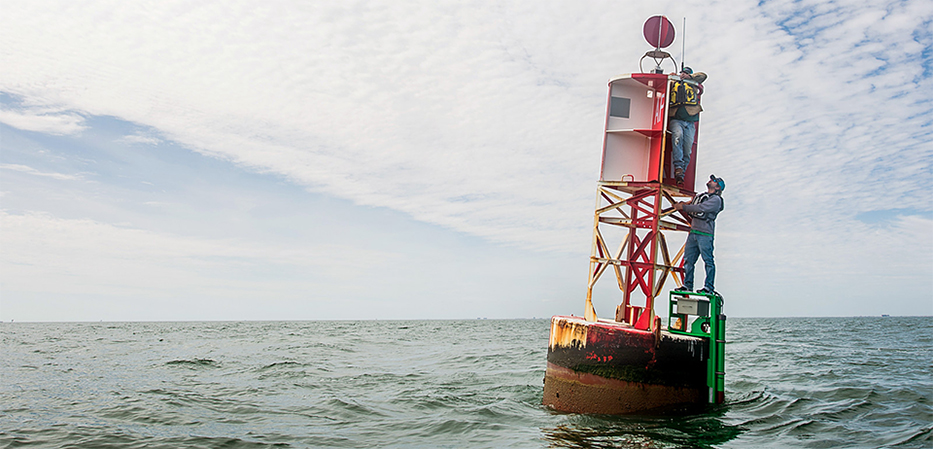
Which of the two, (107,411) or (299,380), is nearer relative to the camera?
(107,411)

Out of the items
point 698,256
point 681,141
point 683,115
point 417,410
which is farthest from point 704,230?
point 417,410

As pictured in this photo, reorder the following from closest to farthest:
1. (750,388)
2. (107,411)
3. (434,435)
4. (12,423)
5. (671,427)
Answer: (671,427) → (434,435) → (12,423) → (107,411) → (750,388)

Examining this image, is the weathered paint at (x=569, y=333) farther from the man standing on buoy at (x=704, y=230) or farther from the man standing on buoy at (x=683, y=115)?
the man standing on buoy at (x=683, y=115)

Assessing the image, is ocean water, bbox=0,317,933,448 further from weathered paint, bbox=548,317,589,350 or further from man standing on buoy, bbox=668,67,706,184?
man standing on buoy, bbox=668,67,706,184

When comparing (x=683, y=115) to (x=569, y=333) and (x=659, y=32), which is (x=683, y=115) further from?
(x=569, y=333)

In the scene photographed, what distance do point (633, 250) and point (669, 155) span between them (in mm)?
2011

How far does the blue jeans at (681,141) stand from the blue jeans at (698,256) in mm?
1470

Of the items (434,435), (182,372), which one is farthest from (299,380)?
(434,435)

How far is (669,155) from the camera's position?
37.7 feet

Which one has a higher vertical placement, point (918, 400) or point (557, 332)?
point (557, 332)

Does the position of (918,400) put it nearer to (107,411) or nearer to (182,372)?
(107,411)

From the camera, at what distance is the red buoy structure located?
936 centimetres

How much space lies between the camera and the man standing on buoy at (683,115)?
10938 millimetres

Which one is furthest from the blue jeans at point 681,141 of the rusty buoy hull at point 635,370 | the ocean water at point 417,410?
the ocean water at point 417,410
